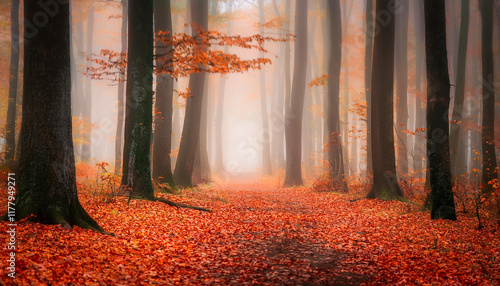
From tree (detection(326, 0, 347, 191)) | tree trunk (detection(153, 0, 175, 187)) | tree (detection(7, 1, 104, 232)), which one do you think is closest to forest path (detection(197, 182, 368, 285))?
tree (detection(7, 1, 104, 232))

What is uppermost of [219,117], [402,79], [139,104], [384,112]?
[402,79]

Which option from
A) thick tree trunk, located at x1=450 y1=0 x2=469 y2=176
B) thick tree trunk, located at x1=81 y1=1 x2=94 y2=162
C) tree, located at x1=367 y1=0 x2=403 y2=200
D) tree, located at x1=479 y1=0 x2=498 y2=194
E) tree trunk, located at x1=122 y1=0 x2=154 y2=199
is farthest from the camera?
thick tree trunk, located at x1=81 y1=1 x2=94 y2=162

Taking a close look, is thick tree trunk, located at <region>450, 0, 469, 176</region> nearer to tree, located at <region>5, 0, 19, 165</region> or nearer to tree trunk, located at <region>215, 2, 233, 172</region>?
tree trunk, located at <region>215, 2, 233, 172</region>

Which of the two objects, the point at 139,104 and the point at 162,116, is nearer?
the point at 139,104

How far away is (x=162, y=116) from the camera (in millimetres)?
13836

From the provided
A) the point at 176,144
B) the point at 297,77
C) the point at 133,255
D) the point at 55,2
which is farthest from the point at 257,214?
the point at 176,144

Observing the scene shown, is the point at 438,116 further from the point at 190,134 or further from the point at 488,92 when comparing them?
the point at 190,134

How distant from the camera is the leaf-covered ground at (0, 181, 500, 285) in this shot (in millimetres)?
4902

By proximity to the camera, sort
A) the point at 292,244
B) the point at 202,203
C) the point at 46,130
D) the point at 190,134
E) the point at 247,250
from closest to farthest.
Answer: the point at 46,130 → the point at 247,250 → the point at 292,244 → the point at 202,203 → the point at 190,134

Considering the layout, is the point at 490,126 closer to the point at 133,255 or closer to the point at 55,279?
the point at 133,255

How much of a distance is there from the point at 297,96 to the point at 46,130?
1564 centimetres

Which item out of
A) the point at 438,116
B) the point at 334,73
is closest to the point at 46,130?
the point at 438,116

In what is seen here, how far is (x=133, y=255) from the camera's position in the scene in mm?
5746

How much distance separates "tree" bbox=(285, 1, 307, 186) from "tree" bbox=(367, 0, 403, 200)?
7.45 meters
